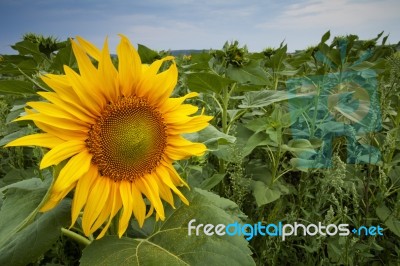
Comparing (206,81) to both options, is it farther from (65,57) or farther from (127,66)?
(127,66)

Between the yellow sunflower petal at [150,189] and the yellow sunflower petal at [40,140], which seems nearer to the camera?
the yellow sunflower petal at [40,140]

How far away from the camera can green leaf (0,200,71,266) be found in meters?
1.06

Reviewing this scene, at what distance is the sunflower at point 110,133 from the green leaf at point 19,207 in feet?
0.18

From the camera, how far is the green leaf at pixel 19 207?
0.91 meters

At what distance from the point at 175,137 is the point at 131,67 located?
27 cm

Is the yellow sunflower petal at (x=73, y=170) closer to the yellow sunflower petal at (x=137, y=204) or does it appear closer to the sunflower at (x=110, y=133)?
the sunflower at (x=110, y=133)

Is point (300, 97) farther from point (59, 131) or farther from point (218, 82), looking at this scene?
point (59, 131)

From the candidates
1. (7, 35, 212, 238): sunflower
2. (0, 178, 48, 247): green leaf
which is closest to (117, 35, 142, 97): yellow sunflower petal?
(7, 35, 212, 238): sunflower

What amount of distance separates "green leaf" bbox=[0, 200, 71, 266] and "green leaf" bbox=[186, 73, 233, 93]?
104cm

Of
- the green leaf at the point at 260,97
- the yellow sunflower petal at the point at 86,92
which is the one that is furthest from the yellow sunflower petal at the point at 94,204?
the green leaf at the point at 260,97

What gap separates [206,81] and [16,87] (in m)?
0.92

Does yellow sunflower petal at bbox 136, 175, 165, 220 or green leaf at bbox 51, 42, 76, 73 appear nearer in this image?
yellow sunflower petal at bbox 136, 175, 165, 220

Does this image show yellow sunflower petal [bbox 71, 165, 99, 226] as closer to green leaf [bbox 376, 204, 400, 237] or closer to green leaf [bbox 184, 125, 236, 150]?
green leaf [bbox 184, 125, 236, 150]

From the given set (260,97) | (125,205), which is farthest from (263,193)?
(125,205)
